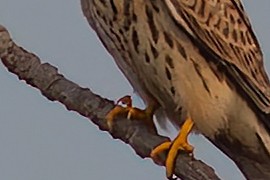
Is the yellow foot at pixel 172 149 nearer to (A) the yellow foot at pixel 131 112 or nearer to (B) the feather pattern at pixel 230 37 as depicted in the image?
(A) the yellow foot at pixel 131 112

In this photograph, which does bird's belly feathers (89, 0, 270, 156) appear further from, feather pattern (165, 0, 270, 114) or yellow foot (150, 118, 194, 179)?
yellow foot (150, 118, 194, 179)

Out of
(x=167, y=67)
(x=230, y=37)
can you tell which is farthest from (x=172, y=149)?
(x=230, y=37)

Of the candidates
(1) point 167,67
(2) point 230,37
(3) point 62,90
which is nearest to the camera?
(3) point 62,90

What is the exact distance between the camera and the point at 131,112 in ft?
12.4

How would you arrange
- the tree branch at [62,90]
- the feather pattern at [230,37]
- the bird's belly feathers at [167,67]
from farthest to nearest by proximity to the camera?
the feather pattern at [230,37] → the bird's belly feathers at [167,67] → the tree branch at [62,90]

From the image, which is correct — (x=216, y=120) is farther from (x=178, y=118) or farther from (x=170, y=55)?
(x=170, y=55)

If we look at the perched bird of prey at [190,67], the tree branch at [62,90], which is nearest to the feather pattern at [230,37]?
the perched bird of prey at [190,67]

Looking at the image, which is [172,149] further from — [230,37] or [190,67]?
[230,37]

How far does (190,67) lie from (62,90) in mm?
704

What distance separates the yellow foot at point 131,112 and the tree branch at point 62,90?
6.7 inches

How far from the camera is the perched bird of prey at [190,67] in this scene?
358 cm

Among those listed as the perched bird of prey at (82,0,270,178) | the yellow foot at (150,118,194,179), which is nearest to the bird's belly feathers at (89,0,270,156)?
the perched bird of prey at (82,0,270,178)

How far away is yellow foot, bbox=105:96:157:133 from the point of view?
12.0ft

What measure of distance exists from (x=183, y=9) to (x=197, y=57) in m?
0.26
